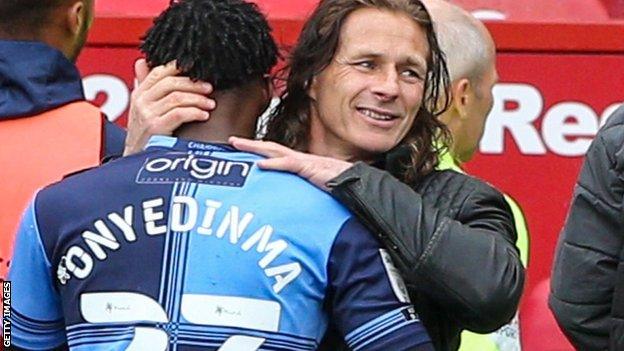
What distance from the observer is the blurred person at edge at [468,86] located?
3.67m

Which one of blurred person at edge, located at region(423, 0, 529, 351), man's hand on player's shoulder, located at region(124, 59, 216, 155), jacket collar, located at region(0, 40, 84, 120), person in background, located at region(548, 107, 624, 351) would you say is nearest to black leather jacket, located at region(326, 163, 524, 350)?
man's hand on player's shoulder, located at region(124, 59, 216, 155)

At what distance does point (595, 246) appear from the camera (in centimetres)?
297

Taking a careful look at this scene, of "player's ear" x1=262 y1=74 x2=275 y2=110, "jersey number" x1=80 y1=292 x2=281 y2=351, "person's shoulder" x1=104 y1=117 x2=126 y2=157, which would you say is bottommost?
"person's shoulder" x1=104 y1=117 x2=126 y2=157

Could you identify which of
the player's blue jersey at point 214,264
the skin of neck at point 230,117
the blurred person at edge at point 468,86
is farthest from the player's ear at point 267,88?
the blurred person at edge at point 468,86

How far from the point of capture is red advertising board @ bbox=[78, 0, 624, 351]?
450 centimetres

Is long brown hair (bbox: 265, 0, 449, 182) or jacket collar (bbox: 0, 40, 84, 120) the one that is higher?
long brown hair (bbox: 265, 0, 449, 182)

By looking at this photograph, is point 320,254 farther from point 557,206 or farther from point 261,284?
point 557,206

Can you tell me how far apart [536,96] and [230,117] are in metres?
2.07

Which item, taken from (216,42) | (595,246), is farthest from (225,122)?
(595,246)

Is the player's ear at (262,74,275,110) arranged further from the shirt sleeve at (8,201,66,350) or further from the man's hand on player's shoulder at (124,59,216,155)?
the shirt sleeve at (8,201,66,350)

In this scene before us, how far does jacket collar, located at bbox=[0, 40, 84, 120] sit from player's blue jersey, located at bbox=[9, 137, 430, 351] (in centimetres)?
52

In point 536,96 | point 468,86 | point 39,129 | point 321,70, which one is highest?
point 321,70

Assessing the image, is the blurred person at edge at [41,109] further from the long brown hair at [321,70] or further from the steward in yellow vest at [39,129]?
the long brown hair at [321,70]

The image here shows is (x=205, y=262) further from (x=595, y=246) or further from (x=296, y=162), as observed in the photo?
(x=595, y=246)
